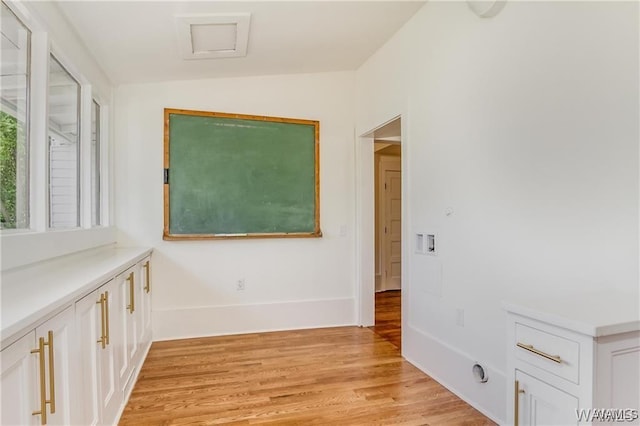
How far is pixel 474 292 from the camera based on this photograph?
2.29 meters

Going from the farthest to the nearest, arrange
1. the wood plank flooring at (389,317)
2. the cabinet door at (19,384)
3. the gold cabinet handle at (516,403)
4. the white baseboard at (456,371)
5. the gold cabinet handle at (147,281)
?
the wood plank flooring at (389,317)
the gold cabinet handle at (147,281)
the white baseboard at (456,371)
the gold cabinet handle at (516,403)
the cabinet door at (19,384)

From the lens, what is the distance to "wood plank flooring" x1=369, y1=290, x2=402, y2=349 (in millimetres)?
3584

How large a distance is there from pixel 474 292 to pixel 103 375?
7.01ft

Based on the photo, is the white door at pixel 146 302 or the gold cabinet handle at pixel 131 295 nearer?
the gold cabinet handle at pixel 131 295

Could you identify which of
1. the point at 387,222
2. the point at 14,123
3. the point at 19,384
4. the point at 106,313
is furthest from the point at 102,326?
the point at 387,222

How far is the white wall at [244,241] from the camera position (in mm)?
3426

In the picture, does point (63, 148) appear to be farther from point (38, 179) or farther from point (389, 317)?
point (389, 317)

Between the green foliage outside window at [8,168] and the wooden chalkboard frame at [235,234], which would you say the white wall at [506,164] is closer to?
the wooden chalkboard frame at [235,234]

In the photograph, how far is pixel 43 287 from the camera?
1.42m

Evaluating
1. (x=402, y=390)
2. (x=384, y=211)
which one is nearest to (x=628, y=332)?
(x=402, y=390)

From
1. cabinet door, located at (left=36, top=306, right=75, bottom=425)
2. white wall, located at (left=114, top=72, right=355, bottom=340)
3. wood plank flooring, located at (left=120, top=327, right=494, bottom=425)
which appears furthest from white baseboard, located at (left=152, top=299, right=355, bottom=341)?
cabinet door, located at (left=36, top=306, right=75, bottom=425)

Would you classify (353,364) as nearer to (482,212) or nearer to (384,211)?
(482,212)

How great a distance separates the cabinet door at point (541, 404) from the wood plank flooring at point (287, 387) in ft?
3.21

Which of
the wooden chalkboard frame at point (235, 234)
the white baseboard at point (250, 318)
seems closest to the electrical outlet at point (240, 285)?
the white baseboard at point (250, 318)
